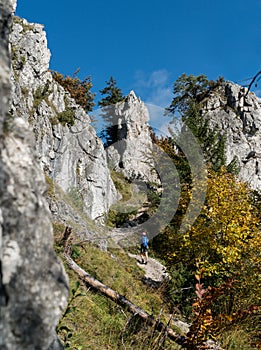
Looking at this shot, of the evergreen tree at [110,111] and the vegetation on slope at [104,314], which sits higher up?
the evergreen tree at [110,111]

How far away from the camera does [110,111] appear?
51.7 meters

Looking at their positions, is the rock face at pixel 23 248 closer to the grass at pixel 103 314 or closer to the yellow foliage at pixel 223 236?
the grass at pixel 103 314

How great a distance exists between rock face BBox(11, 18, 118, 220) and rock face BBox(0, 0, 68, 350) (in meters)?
23.0

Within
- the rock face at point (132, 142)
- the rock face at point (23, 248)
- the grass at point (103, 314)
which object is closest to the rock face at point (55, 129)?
the rock face at point (132, 142)

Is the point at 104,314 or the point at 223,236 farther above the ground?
the point at 223,236

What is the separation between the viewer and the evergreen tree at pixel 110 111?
50.1 m

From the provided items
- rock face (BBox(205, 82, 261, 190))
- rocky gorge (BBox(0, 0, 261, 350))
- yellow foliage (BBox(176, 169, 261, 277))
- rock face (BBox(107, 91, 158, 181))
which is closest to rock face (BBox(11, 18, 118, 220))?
rocky gorge (BBox(0, 0, 261, 350))

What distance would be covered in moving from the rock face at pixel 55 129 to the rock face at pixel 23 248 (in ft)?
75.5

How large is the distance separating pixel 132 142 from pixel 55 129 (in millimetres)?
19740

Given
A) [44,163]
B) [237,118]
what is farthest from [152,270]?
[237,118]

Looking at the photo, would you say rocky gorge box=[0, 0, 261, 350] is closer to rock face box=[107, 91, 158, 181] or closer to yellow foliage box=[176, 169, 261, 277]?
rock face box=[107, 91, 158, 181]

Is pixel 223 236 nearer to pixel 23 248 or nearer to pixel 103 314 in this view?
pixel 103 314

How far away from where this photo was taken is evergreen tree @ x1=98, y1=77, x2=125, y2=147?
50062 mm

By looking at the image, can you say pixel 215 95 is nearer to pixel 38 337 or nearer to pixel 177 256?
pixel 177 256
